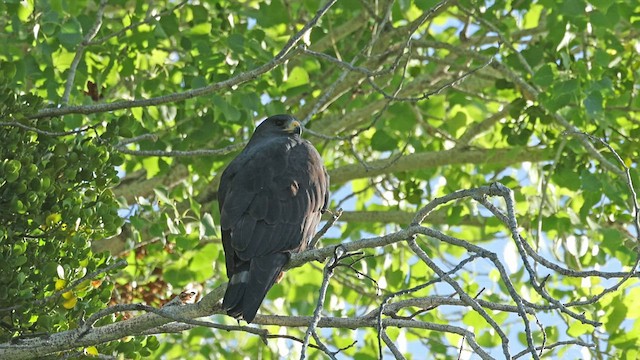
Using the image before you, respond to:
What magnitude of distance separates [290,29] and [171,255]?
1.84m

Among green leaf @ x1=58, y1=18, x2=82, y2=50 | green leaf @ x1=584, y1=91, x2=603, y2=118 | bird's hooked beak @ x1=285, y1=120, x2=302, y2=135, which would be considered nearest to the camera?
green leaf @ x1=58, y1=18, x2=82, y2=50

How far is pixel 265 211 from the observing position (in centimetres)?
461

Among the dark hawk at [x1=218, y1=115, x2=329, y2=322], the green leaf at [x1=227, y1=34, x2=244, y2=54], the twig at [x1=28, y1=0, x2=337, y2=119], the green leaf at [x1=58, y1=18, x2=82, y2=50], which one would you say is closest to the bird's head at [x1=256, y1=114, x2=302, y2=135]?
the dark hawk at [x1=218, y1=115, x2=329, y2=322]

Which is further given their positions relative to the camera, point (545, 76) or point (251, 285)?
point (545, 76)

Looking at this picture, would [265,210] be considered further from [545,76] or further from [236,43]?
[545,76]

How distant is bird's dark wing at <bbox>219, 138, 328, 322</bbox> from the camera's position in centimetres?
419

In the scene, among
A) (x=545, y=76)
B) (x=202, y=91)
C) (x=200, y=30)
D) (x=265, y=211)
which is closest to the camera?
(x=202, y=91)

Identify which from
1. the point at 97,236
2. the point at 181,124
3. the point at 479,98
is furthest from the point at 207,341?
the point at 97,236

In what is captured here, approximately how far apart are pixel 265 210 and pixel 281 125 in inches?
47.2

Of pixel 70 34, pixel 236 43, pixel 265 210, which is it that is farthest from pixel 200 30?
pixel 265 210

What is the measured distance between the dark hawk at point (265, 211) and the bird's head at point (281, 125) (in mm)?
308

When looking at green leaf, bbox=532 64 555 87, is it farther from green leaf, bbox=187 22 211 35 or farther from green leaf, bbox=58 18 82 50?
green leaf, bbox=58 18 82 50

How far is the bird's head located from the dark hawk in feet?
1.01

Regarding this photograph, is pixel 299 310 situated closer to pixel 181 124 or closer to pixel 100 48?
pixel 181 124
